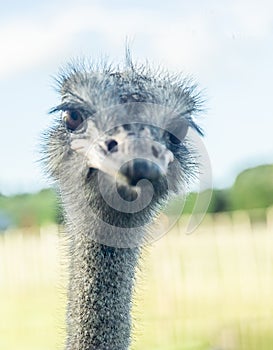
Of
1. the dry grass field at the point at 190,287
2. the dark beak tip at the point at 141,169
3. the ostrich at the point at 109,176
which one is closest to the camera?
the dark beak tip at the point at 141,169

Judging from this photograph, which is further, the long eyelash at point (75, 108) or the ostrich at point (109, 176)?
the long eyelash at point (75, 108)

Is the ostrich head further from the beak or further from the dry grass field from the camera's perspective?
the dry grass field

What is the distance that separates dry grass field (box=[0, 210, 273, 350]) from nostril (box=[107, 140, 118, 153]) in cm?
361

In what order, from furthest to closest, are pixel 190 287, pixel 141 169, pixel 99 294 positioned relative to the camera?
pixel 190 287 < pixel 99 294 < pixel 141 169

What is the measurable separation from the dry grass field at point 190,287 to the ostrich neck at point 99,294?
10.2 feet

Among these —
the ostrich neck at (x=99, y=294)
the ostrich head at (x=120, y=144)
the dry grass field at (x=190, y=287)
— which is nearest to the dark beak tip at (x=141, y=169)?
the ostrich head at (x=120, y=144)

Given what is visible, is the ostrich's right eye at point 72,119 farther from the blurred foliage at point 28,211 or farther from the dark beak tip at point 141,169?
the blurred foliage at point 28,211

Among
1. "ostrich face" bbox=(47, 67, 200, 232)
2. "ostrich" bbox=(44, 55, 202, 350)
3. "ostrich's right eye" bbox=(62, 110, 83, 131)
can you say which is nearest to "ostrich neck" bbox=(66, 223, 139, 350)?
"ostrich" bbox=(44, 55, 202, 350)

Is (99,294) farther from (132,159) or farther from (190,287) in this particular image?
(190,287)

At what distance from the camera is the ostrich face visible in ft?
5.62

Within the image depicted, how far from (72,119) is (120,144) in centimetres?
30

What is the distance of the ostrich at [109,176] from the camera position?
182 centimetres

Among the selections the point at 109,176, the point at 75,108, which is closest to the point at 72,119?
the point at 75,108

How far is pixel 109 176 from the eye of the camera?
5.92ft
